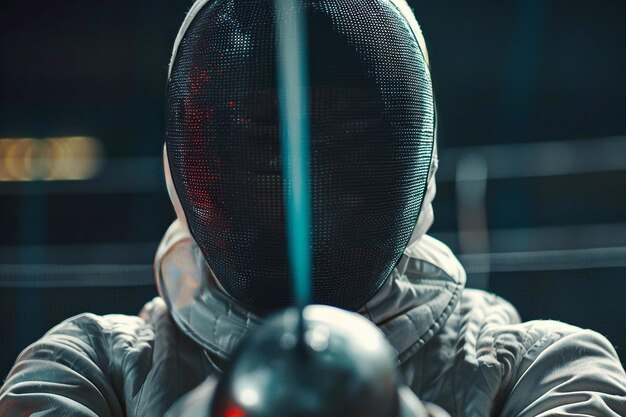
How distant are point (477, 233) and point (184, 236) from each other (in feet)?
10.9

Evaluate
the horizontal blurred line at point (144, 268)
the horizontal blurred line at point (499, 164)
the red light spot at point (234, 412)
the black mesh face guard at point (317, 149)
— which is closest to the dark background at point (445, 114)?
the horizontal blurred line at point (499, 164)

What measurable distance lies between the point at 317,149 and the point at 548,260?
2.73 metres

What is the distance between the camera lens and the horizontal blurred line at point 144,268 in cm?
325

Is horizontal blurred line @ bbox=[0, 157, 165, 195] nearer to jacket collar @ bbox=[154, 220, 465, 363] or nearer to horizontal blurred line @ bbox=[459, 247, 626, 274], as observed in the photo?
horizontal blurred line @ bbox=[459, 247, 626, 274]

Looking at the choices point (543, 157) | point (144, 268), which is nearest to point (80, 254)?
point (144, 268)

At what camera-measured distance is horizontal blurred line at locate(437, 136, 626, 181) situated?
15.3 ft

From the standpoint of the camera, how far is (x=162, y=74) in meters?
5.28

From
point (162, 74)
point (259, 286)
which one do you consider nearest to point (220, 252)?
point (259, 286)

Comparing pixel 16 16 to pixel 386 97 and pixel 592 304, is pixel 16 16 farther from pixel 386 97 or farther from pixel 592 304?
pixel 386 97

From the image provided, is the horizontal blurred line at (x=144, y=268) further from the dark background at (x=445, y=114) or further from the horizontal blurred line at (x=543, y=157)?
the horizontal blurred line at (x=543, y=157)

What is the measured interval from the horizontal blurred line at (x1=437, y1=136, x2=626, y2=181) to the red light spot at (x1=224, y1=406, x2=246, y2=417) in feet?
13.6

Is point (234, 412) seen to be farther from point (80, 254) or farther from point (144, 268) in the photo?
point (80, 254)

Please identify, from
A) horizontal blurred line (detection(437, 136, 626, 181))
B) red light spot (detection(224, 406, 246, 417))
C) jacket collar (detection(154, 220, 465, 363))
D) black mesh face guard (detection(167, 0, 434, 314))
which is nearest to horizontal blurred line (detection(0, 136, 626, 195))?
horizontal blurred line (detection(437, 136, 626, 181))

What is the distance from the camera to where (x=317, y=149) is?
0.96 meters
